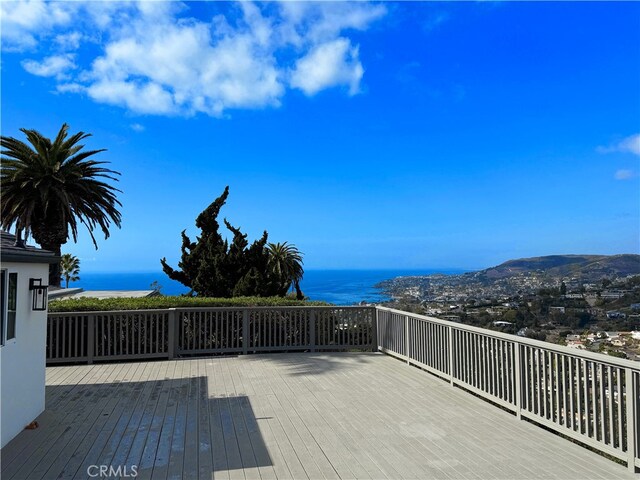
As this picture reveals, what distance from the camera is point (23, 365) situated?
3590 mm

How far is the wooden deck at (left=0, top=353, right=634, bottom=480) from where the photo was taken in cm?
280

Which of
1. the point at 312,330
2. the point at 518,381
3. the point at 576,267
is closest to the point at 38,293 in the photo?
the point at 312,330

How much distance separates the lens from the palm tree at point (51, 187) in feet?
36.6

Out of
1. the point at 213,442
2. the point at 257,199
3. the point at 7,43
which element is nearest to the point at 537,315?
the point at 213,442

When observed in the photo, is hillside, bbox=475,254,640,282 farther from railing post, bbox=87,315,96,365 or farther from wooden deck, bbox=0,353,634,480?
railing post, bbox=87,315,96,365

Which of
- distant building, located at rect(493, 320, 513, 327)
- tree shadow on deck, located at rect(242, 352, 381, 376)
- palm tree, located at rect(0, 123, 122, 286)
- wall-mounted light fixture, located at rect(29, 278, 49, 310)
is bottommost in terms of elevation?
tree shadow on deck, located at rect(242, 352, 381, 376)

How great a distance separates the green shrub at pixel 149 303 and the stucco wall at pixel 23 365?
2785 millimetres

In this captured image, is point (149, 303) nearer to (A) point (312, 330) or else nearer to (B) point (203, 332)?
(B) point (203, 332)

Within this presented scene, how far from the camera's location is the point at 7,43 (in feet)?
20.8

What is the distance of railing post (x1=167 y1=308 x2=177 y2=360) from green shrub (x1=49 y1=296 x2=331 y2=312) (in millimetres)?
223

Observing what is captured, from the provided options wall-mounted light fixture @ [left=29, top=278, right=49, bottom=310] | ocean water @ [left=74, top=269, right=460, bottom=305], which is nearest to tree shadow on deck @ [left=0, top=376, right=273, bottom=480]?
wall-mounted light fixture @ [left=29, top=278, right=49, bottom=310]

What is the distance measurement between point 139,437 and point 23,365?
128cm

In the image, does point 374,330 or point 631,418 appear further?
point 374,330

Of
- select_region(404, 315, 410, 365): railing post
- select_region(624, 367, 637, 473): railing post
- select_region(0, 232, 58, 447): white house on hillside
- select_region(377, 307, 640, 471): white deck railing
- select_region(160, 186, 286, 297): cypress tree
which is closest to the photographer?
select_region(624, 367, 637, 473): railing post
